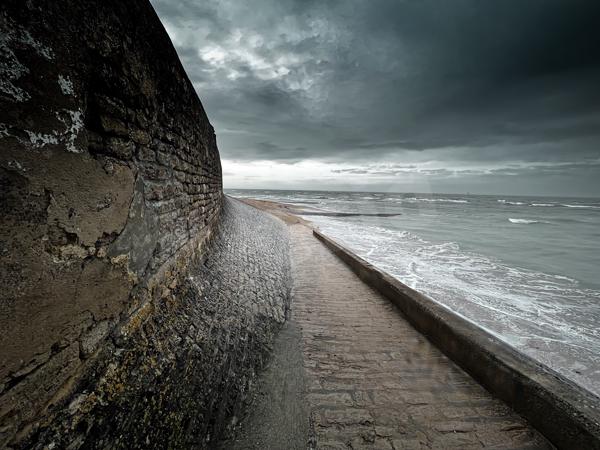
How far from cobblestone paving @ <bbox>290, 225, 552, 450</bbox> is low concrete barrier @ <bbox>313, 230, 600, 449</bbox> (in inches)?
4.5

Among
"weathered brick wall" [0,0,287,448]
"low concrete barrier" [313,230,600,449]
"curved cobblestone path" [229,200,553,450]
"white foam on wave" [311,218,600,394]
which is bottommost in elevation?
"white foam on wave" [311,218,600,394]

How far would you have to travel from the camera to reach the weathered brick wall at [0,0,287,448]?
118 cm

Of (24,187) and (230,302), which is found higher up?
(24,187)

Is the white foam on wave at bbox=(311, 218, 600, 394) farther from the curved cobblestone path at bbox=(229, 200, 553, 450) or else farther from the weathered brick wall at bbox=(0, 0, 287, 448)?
the weathered brick wall at bbox=(0, 0, 287, 448)

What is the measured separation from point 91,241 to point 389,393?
3062 millimetres

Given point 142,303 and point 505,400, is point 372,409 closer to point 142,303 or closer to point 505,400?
point 505,400

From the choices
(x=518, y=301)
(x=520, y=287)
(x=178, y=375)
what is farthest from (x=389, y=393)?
(x=520, y=287)

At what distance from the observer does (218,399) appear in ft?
7.60

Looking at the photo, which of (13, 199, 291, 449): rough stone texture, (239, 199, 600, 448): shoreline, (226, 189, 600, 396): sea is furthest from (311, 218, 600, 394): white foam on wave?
(13, 199, 291, 449): rough stone texture

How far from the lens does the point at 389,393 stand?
2.70 metres

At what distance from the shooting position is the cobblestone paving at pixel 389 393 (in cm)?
222

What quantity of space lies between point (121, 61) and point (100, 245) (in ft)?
4.28

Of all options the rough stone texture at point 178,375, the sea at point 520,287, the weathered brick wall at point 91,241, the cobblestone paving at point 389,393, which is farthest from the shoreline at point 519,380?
the weathered brick wall at point 91,241

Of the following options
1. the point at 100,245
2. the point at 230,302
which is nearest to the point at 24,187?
the point at 100,245
